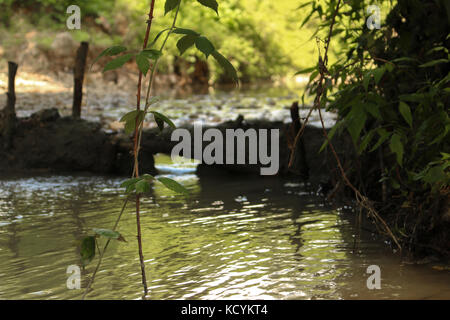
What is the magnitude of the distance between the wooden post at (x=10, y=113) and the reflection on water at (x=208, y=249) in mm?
1466

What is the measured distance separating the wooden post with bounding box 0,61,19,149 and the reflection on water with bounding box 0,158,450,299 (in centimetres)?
147

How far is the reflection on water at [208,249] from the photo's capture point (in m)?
2.99

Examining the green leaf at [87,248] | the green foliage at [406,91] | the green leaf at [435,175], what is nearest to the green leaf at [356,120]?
the green foliage at [406,91]

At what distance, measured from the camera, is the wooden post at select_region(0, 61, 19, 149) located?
6883 mm

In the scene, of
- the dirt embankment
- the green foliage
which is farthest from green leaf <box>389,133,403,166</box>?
the dirt embankment

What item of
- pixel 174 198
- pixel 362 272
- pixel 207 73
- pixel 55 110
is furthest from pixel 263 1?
pixel 362 272

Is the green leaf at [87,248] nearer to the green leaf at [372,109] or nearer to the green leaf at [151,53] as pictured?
the green leaf at [151,53]

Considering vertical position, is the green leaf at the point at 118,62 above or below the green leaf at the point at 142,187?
above

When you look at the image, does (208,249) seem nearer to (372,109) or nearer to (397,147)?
(397,147)

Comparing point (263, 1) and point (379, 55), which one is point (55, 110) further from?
point (263, 1)

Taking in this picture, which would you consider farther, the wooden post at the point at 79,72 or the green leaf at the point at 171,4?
the wooden post at the point at 79,72
